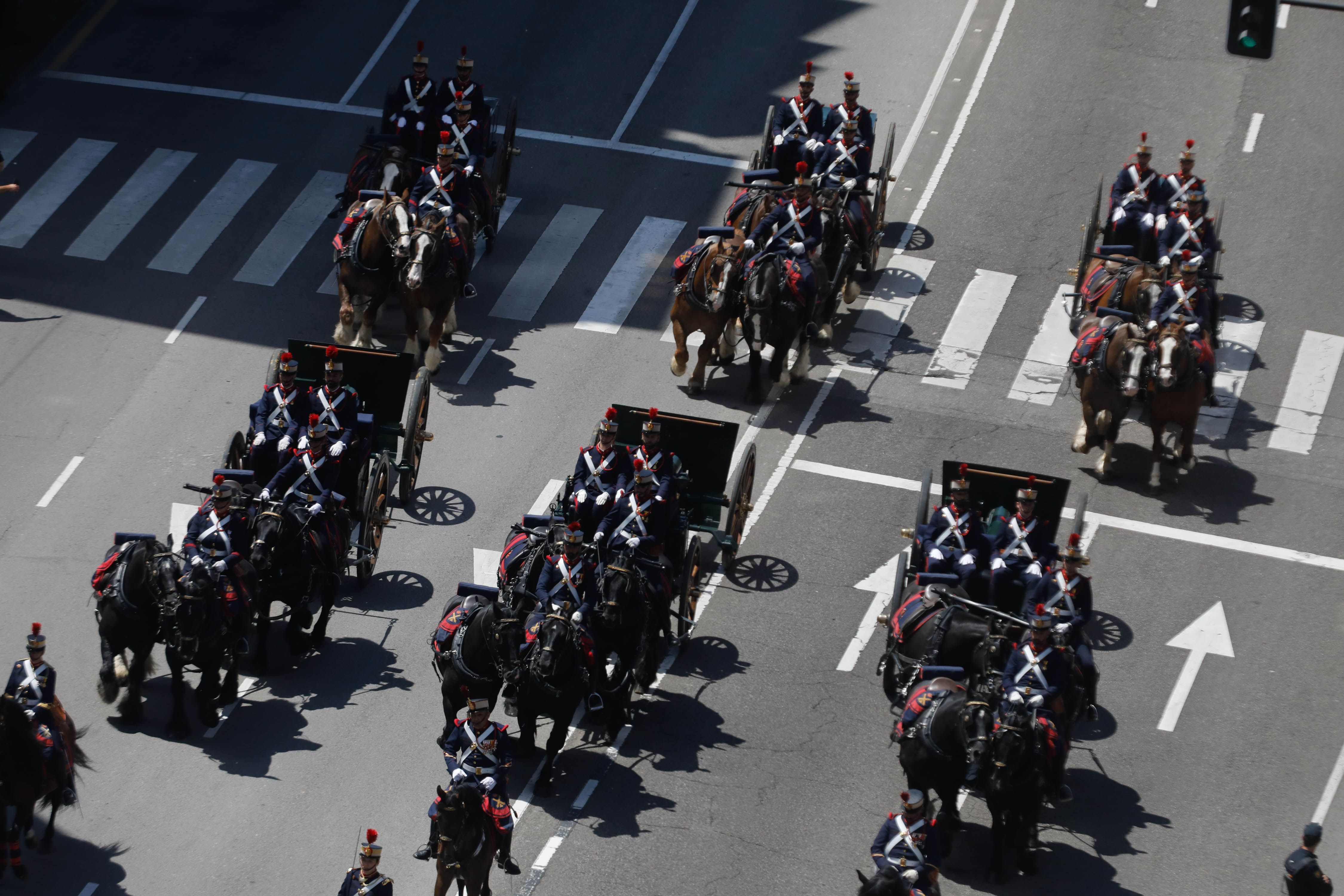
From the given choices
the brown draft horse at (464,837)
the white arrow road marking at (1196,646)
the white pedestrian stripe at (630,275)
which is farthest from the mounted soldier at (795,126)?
the brown draft horse at (464,837)

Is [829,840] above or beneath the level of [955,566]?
beneath

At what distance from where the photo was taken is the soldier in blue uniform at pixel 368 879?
1833 cm

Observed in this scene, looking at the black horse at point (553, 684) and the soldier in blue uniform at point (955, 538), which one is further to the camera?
the soldier in blue uniform at point (955, 538)

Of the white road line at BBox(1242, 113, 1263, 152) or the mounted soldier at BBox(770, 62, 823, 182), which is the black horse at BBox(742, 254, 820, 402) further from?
the white road line at BBox(1242, 113, 1263, 152)

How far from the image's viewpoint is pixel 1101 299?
2989 cm

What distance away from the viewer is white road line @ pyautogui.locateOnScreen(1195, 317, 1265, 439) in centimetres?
3041

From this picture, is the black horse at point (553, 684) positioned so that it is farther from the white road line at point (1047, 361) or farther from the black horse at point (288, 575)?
the white road line at point (1047, 361)

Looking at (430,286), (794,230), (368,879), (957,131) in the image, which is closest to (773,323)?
(794,230)

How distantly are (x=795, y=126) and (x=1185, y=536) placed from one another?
32.6 feet

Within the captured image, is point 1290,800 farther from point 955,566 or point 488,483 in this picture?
point 488,483

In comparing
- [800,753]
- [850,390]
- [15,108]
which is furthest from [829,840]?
[15,108]

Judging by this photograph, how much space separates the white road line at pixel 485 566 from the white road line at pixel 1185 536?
350 centimetres

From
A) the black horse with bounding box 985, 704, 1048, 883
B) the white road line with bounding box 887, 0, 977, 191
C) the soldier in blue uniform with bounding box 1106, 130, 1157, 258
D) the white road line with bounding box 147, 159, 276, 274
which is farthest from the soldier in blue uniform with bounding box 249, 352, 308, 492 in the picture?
the soldier in blue uniform with bounding box 1106, 130, 1157, 258

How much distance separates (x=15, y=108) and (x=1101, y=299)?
67.2 feet
